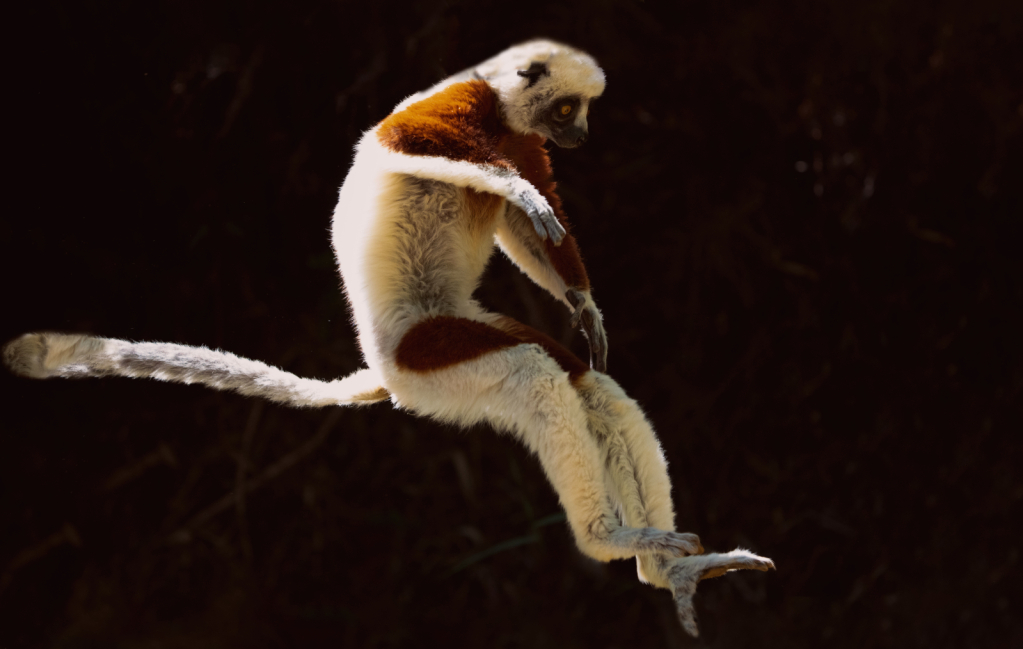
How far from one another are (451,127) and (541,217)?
0.78 ft

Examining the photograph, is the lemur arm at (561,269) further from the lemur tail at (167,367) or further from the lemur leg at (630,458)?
the lemur tail at (167,367)

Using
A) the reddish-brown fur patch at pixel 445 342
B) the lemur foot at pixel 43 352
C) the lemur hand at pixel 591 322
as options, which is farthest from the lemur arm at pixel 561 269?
the lemur foot at pixel 43 352

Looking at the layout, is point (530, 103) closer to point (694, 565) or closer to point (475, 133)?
point (475, 133)

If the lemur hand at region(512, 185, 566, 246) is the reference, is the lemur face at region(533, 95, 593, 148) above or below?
above

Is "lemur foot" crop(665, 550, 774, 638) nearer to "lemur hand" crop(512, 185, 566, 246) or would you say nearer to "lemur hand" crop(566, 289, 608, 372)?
"lemur hand" crop(566, 289, 608, 372)

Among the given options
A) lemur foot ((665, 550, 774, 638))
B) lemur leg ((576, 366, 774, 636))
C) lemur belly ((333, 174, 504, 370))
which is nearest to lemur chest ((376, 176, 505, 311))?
lemur belly ((333, 174, 504, 370))

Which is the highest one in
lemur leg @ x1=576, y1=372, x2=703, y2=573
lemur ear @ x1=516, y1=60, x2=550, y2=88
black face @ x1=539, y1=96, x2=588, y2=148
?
lemur ear @ x1=516, y1=60, x2=550, y2=88

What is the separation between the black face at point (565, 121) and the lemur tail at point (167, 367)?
1.79ft

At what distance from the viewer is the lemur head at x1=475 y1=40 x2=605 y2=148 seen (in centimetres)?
134

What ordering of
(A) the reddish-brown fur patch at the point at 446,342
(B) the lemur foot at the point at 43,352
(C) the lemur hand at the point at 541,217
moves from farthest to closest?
(B) the lemur foot at the point at 43,352 → (A) the reddish-brown fur patch at the point at 446,342 → (C) the lemur hand at the point at 541,217

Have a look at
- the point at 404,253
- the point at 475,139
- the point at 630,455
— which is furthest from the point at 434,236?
the point at 630,455

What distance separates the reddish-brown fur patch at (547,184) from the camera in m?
1.38

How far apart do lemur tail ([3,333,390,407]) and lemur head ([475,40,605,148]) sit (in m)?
0.54

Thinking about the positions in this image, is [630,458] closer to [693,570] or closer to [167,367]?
[693,570]
